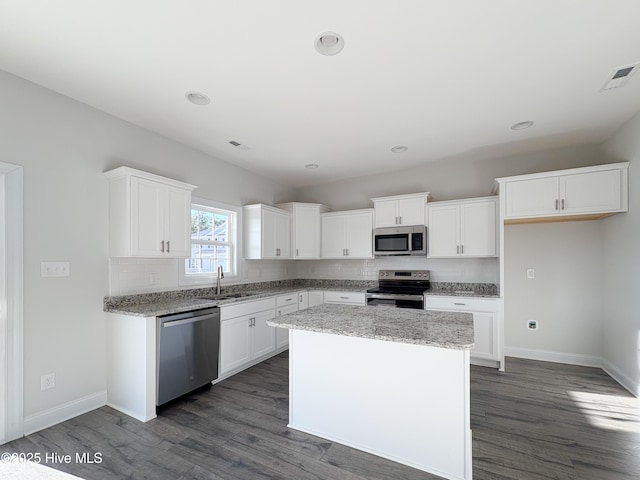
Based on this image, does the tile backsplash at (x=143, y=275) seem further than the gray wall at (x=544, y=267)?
No

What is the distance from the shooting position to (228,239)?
4.34m

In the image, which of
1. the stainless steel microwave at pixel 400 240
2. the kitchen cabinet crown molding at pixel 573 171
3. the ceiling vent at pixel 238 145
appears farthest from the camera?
the stainless steel microwave at pixel 400 240

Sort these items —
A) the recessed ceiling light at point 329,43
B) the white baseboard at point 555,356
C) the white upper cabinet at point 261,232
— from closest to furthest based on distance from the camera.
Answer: the recessed ceiling light at point 329,43 → the white baseboard at point 555,356 → the white upper cabinet at point 261,232

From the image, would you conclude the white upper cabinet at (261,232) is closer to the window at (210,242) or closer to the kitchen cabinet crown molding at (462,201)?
the window at (210,242)

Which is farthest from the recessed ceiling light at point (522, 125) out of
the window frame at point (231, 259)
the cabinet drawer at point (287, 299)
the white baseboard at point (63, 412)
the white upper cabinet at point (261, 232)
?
the white baseboard at point (63, 412)

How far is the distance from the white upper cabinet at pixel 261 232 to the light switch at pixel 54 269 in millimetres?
2194

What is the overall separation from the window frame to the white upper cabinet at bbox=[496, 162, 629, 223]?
350 cm

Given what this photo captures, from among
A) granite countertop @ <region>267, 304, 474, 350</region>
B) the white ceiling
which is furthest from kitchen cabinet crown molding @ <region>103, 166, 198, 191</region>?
granite countertop @ <region>267, 304, 474, 350</region>

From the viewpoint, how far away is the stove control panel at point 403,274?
457 cm

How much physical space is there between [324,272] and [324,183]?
163cm

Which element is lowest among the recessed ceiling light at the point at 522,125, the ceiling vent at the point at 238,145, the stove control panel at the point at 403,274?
the stove control panel at the point at 403,274

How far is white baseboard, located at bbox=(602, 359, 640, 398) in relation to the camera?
2.90 meters

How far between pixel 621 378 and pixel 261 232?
14.7 feet

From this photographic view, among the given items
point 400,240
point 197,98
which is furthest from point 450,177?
point 197,98
